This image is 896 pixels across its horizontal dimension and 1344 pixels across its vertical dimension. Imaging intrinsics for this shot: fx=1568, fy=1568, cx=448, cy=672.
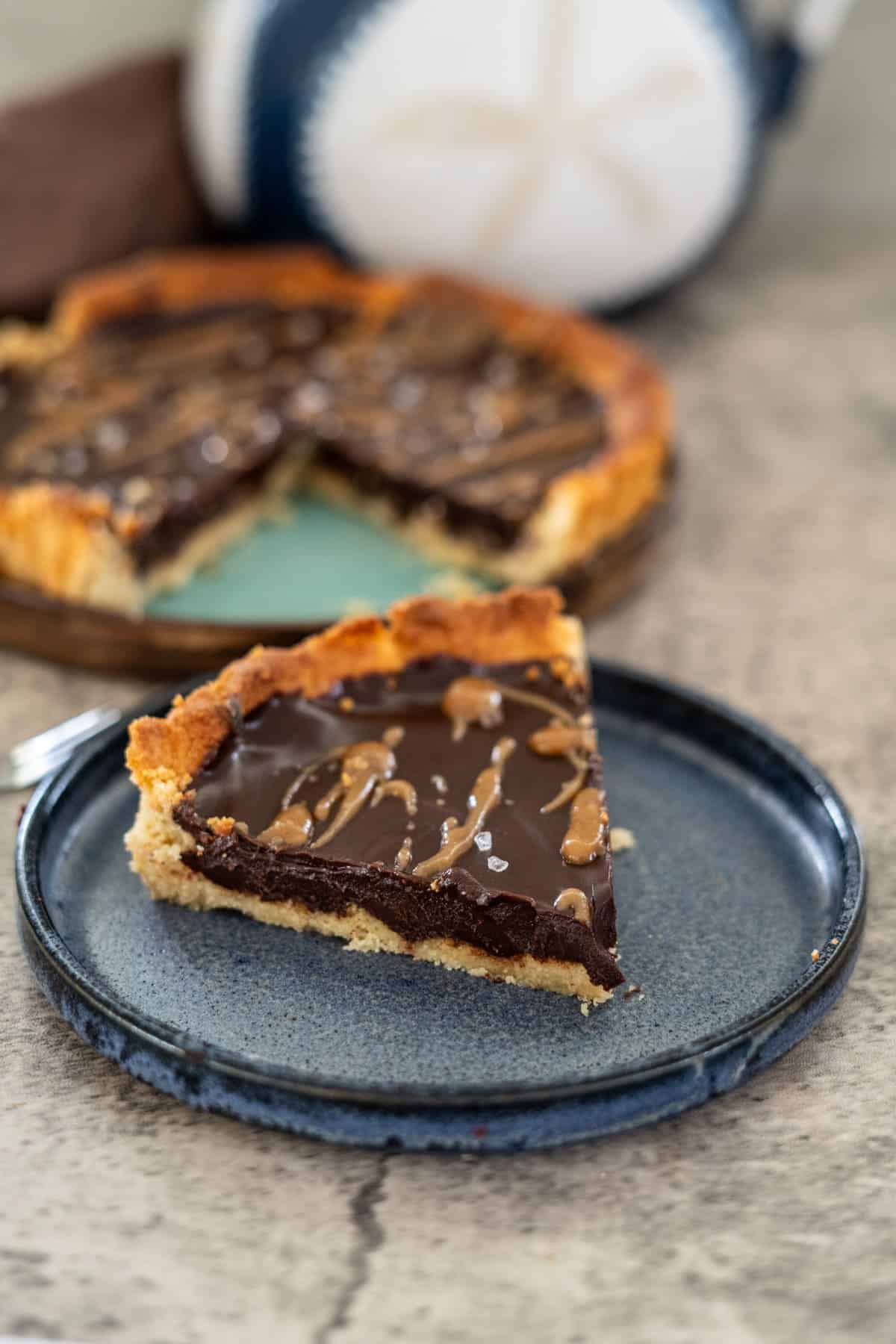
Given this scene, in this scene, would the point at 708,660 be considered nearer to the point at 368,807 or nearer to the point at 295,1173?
the point at 368,807

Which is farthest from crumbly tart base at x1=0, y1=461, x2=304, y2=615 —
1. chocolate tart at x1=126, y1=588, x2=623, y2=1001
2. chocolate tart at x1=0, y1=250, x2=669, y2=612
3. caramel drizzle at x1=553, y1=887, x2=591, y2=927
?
caramel drizzle at x1=553, y1=887, x2=591, y2=927

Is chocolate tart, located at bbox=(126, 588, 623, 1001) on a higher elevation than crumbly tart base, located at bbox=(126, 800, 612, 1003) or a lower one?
higher

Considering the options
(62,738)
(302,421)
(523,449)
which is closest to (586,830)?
(62,738)

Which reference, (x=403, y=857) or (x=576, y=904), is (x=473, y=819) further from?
(x=576, y=904)

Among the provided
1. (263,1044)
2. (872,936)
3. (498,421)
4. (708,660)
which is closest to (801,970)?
(872,936)

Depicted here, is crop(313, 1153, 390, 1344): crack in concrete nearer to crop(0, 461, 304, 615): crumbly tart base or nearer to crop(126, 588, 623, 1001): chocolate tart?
crop(126, 588, 623, 1001): chocolate tart

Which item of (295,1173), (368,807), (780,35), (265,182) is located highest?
(780,35)
